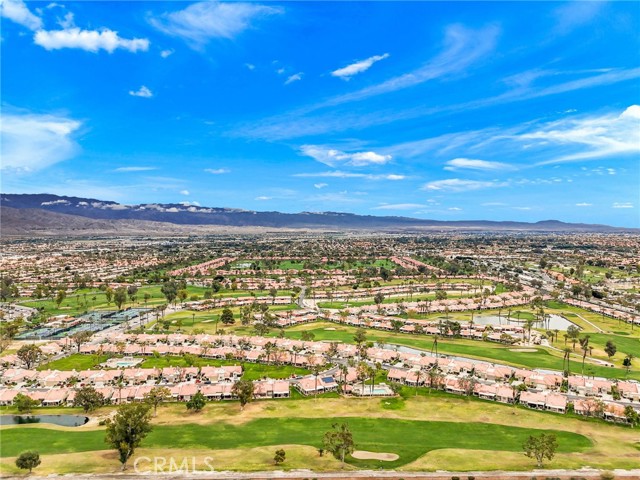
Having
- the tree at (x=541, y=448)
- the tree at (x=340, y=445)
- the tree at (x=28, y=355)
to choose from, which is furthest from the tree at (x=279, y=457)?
the tree at (x=28, y=355)

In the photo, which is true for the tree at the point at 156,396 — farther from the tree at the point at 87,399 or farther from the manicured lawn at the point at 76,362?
the manicured lawn at the point at 76,362

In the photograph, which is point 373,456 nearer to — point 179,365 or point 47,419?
point 179,365

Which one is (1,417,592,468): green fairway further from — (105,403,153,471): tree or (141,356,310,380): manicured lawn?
(141,356,310,380): manicured lawn

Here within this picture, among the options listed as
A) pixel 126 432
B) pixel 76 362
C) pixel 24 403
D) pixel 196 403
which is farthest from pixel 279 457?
pixel 76 362

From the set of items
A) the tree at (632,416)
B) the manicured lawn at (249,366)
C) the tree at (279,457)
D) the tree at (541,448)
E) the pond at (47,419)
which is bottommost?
the pond at (47,419)

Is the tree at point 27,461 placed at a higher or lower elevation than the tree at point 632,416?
lower
